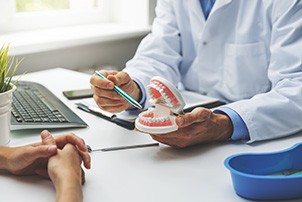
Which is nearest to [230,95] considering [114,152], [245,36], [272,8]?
[245,36]

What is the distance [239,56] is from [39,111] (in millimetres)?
581

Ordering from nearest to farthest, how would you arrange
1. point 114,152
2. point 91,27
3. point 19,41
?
1. point 114,152
2. point 19,41
3. point 91,27

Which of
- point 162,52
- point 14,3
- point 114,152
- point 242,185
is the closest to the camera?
point 242,185

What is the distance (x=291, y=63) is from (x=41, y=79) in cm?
81

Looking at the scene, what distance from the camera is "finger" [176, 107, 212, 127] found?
1.07m

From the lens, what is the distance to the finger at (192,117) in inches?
42.0

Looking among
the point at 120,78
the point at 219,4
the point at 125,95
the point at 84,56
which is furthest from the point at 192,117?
the point at 84,56

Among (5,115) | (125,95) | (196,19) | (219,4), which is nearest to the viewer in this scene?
(5,115)

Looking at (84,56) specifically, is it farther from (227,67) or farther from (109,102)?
(109,102)

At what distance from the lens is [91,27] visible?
223 cm

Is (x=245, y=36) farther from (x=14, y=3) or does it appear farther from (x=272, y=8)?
(x=14, y=3)

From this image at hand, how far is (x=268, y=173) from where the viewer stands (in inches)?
37.7

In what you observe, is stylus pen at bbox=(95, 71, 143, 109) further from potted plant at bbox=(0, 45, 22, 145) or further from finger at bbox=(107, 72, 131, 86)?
potted plant at bbox=(0, 45, 22, 145)

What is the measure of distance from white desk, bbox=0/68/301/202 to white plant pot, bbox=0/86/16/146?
5cm
